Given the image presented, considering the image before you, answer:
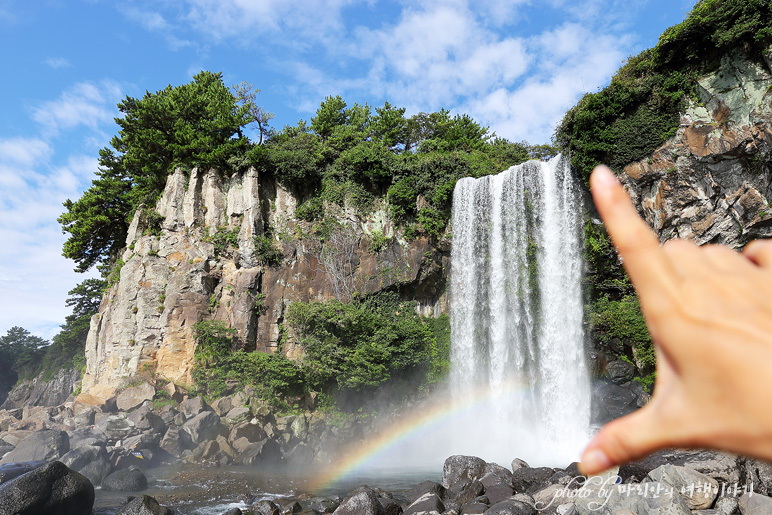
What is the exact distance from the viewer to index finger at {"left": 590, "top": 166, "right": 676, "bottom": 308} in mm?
930

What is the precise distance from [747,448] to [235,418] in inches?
773

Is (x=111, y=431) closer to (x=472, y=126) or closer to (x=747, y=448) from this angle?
(x=747, y=448)

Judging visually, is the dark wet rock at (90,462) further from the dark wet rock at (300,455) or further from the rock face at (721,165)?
the rock face at (721,165)

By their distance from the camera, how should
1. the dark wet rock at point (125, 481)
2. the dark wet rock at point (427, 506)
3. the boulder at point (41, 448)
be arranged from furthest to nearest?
the boulder at point (41, 448) < the dark wet rock at point (125, 481) < the dark wet rock at point (427, 506)

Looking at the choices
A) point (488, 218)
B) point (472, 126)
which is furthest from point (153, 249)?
point (472, 126)

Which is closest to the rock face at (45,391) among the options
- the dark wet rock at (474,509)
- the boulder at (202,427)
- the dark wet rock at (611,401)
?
the boulder at (202,427)

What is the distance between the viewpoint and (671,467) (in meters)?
7.49

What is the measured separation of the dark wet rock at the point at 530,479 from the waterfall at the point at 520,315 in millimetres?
5223

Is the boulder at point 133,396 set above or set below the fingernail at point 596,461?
below

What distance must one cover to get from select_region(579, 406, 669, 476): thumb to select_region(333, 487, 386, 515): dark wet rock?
943 cm

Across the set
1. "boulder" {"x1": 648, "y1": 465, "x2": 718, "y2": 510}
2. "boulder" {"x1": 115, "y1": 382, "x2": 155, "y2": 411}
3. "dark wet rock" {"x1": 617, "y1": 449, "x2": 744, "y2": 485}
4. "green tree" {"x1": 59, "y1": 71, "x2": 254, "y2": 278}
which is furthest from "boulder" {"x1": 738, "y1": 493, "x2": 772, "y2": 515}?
"green tree" {"x1": 59, "y1": 71, "x2": 254, "y2": 278}

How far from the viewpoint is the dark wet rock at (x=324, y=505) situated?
10673mm

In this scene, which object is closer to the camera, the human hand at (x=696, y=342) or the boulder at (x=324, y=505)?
the human hand at (x=696, y=342)

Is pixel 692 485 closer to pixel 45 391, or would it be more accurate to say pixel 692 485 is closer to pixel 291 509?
pixel 291 509
